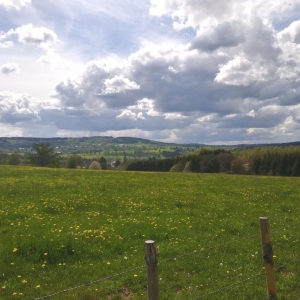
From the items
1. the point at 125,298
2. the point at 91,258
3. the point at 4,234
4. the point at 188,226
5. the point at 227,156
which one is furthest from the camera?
the point at 227,156

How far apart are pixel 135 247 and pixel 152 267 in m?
6.78

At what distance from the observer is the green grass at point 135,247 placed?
905 cm

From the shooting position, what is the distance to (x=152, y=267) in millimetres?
5633

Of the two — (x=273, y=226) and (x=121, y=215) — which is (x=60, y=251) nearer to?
(x=121, y=215)

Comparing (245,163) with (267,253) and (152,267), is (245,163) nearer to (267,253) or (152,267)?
(267,253)

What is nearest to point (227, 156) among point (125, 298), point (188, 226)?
point (188, 226)

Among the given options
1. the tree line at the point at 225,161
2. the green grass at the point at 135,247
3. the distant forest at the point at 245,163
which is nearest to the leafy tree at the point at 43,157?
Result: the tree line at the point at 225,161

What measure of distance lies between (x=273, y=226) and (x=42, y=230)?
34.1 ft

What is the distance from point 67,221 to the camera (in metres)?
15.9

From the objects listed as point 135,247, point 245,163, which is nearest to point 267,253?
point 135,247

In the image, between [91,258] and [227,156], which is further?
[227,156]

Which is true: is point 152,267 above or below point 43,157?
below

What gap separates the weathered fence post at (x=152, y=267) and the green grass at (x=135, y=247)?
6.70 feet

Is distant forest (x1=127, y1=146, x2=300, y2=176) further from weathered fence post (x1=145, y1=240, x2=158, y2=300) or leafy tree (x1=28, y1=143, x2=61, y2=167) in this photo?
weathered fence post (x1=145, y1=240, x2=158, y2=300)
